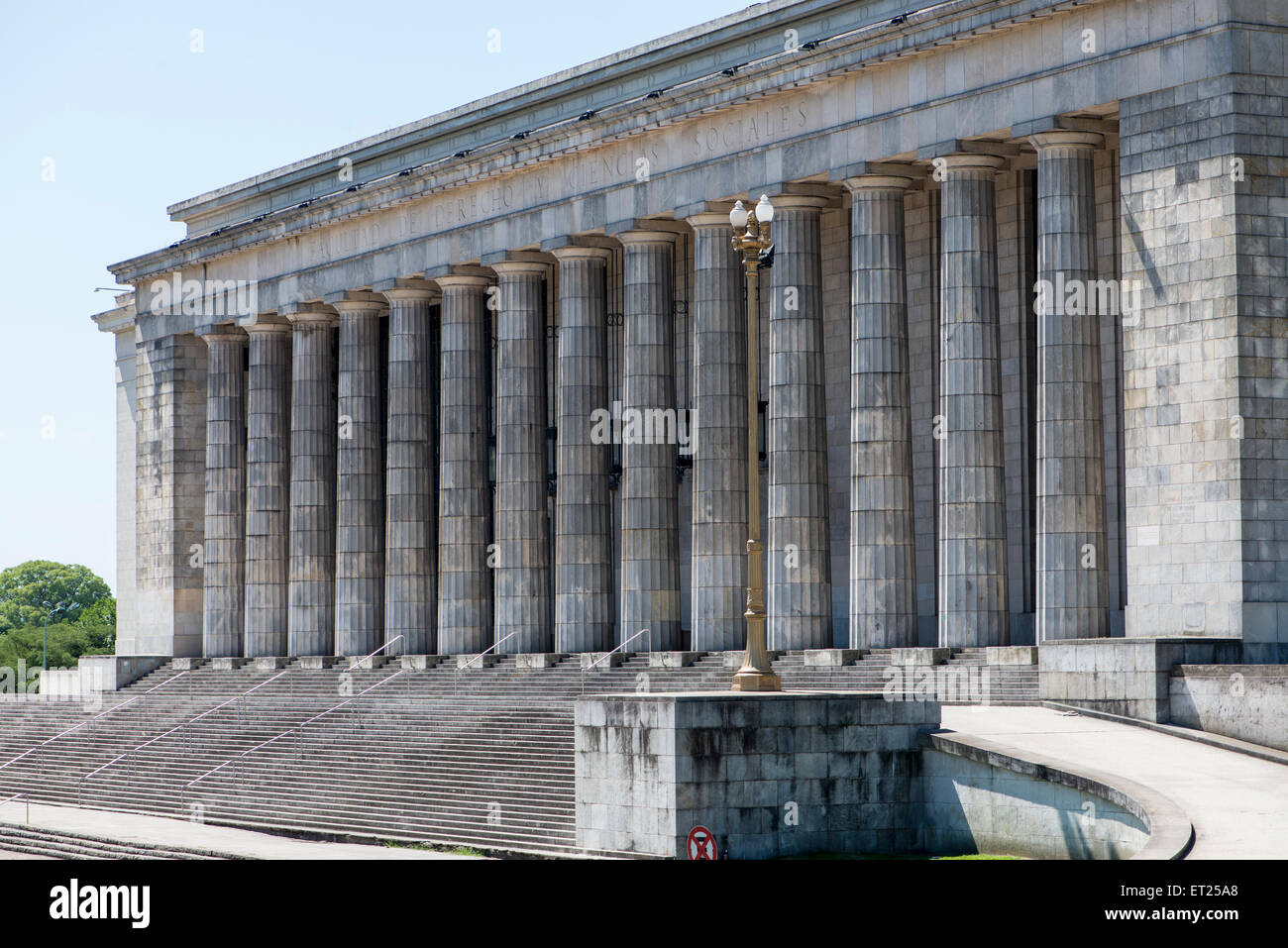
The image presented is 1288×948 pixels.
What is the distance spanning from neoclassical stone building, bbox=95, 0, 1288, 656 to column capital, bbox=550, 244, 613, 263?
3.3 inches

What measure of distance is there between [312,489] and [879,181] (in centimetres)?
2746

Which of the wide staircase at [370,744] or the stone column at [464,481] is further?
the stone column at [464,481]

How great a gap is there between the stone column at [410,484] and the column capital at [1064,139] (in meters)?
25.3

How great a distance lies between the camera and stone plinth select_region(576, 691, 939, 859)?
35.7 meters

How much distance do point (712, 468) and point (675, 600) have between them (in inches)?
189

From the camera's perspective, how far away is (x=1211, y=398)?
4375 cm

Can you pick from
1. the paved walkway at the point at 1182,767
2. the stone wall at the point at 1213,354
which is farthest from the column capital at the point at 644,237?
the paved walkway at the point at 1182,767

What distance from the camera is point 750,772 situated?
36.1m

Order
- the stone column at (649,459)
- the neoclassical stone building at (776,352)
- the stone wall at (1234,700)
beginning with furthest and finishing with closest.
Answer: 1. the stone column at (649,459)
2. the neoclassical stone building at (776,352)
3. the stone wall at (1234,700)

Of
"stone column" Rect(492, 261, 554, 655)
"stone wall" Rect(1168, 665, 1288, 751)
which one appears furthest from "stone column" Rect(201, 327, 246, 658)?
"stone wall" Rect(1168, 665, 1288, 751)

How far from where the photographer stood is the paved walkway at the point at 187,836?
135ft

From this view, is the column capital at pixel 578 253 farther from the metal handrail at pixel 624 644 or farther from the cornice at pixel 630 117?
the metal handrail at pixel 624 644

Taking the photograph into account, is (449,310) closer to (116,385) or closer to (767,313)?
(767,313)
